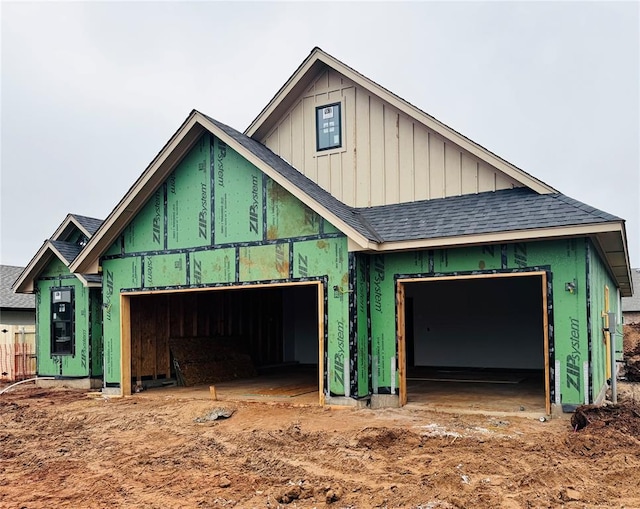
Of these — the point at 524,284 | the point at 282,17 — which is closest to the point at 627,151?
the point at 524,284

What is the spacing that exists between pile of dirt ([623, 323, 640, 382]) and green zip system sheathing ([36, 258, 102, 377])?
1493 cm

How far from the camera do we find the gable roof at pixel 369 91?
11.5 m

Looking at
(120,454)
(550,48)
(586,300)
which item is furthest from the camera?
(550,48)

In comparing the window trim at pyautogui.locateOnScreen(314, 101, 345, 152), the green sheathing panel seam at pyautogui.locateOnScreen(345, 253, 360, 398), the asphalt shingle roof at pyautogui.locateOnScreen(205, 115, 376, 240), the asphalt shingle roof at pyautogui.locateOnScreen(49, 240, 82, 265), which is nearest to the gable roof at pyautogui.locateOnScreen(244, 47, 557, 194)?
the window trim at pyautogui.locateOnScreen(314, 101, 345, 152)

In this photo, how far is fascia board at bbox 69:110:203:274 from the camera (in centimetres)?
1254

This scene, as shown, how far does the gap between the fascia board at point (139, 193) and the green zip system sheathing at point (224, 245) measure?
0.54 feet

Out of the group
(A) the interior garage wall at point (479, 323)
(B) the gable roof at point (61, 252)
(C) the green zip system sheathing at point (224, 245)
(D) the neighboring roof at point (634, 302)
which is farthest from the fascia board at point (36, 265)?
(D) the neighboring roof at point (634, 302)

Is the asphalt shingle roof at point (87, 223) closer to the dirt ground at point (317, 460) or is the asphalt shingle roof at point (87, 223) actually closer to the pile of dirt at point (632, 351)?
the dirt ground at point (317, 460)

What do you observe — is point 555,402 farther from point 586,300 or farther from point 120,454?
point 120,454

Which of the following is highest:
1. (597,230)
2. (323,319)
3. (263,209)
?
(263,209)

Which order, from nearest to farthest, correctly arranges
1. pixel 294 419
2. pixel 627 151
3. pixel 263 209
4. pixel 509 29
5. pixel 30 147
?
pixel 294 419, pixel 263 209, pixel 509 29, pixel 30 147, pixel 627 151

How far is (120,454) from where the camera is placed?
880cm

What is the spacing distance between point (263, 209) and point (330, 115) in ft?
9.82

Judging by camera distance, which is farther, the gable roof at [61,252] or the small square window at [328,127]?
the gable roof at [61,252]
